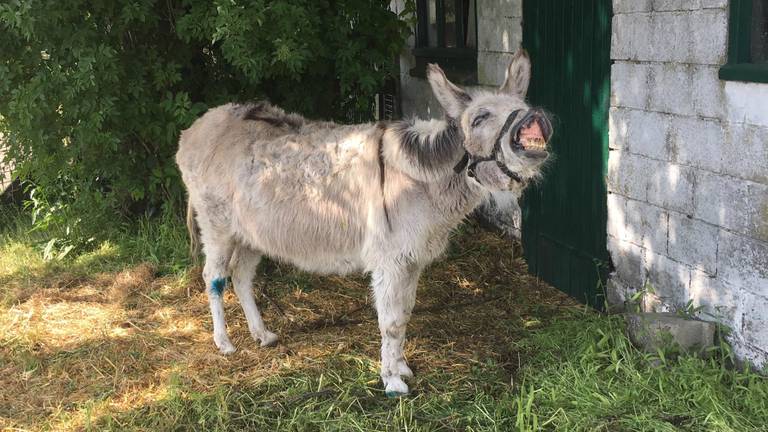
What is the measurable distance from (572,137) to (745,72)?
1754 mm

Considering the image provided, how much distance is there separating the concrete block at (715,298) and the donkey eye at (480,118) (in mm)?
1459

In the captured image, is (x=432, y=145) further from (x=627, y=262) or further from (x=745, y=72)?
(x=627, y=262)

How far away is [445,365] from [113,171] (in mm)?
3473

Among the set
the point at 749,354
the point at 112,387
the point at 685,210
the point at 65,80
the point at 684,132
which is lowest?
the point at 112,387

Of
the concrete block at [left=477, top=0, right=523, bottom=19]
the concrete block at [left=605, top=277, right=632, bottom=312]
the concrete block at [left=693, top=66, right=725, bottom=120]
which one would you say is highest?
the concrete block at [left=477, top=0, right=523, bottom=19]

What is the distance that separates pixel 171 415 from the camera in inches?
144

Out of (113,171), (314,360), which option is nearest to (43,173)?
(113,171)

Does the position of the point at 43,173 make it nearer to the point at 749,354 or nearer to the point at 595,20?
the point at 595,20

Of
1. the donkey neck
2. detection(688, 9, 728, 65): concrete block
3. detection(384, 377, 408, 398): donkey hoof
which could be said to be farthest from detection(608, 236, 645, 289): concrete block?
detection(384, 377, 408, 398): donkey hoof

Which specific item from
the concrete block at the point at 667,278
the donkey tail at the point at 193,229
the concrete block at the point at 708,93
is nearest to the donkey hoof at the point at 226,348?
the donkey tail at the point at 193,229

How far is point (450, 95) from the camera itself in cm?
347

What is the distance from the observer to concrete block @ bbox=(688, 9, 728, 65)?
3383mm

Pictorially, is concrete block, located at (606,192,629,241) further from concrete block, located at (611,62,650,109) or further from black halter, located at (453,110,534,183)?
black halter, located at (453,110,534,183)

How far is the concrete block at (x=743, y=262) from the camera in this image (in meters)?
3.32
